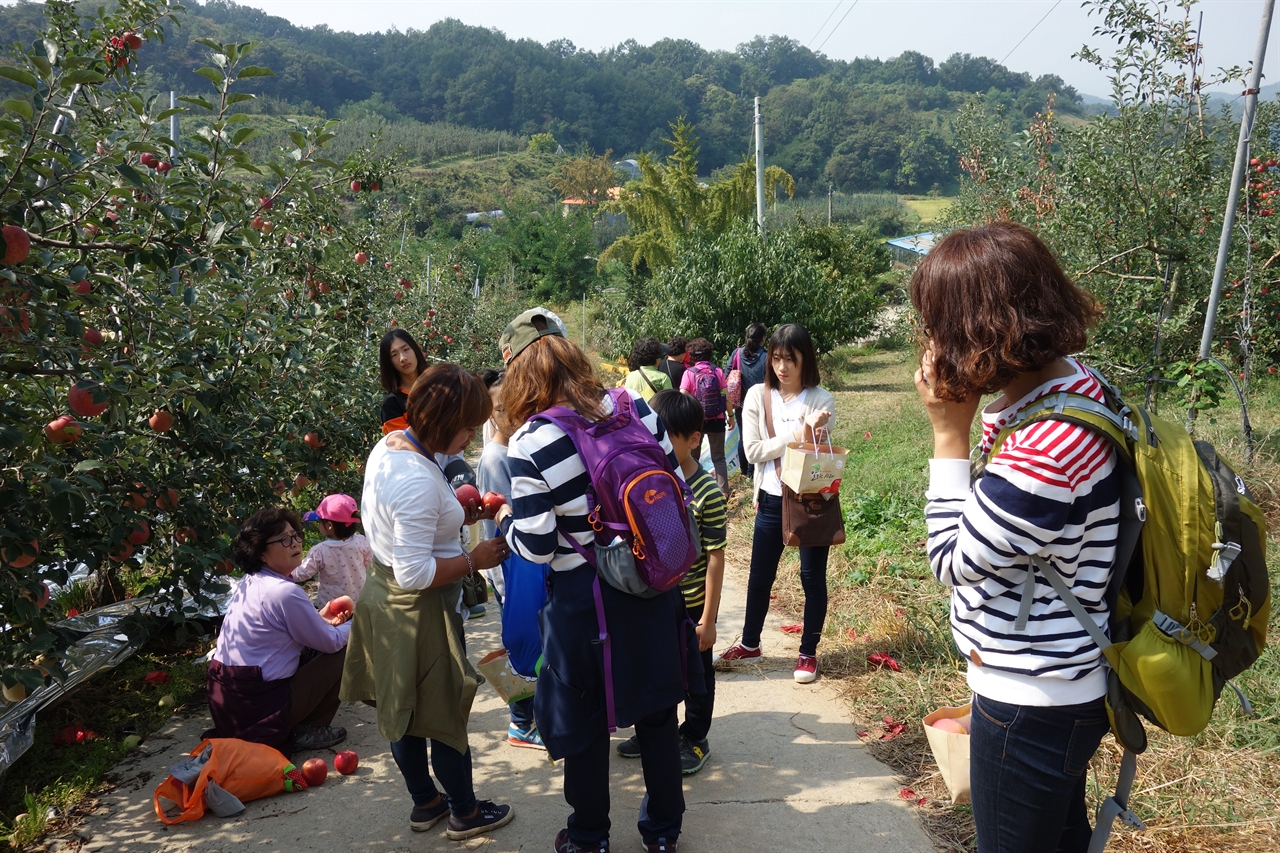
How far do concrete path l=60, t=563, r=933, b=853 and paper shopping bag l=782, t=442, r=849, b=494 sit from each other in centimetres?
101

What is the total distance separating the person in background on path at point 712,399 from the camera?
7.37 m

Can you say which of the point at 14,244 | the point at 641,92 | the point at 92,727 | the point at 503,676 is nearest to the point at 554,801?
the point at 503,676

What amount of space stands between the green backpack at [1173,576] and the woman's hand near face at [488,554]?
5.26 feet

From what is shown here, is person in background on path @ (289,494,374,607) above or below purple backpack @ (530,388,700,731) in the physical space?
below

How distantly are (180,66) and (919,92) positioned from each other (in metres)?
68.5

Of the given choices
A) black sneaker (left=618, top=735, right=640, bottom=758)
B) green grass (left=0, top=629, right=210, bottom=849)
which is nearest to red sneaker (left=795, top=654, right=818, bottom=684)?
black sneaker (left=618, top=735, right=640, bottom=758)

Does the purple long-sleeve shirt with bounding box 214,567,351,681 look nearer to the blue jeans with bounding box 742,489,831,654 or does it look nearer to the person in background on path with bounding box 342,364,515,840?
the person in background on path with bounding box 342,364,515,840

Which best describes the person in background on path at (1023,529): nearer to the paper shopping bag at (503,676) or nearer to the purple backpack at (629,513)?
the purple backpack at (629,513)

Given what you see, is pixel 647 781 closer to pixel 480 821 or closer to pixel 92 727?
pixel 480 821

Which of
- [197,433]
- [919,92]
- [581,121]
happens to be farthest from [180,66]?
[197,433]

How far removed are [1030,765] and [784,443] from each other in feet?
7.97

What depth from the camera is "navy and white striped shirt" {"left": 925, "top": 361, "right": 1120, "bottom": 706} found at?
1453 mm

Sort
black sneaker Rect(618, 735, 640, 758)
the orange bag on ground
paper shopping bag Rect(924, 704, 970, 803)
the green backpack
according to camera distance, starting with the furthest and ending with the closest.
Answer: black sneaker Rect(618, 735, 640, 758) < the orange bag on ground < paper shopping bag Rect(924, 704, 970, 803) < the green backpack

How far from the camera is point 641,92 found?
4099 inches
